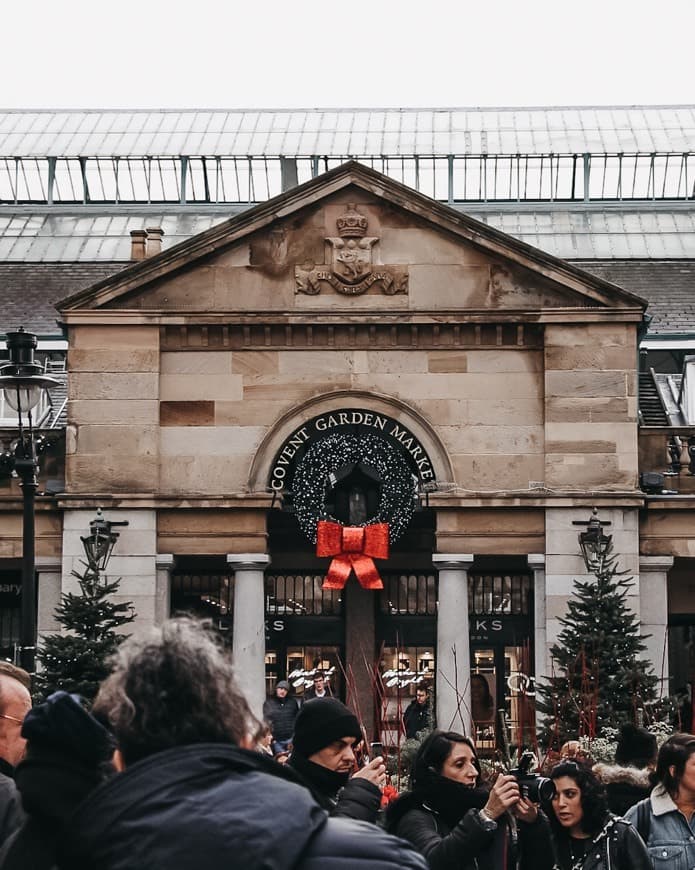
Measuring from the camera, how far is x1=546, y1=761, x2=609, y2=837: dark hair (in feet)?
31.5

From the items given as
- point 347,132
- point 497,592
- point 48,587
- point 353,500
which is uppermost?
point 347,132

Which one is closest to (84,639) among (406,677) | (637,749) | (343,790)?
(406,677)

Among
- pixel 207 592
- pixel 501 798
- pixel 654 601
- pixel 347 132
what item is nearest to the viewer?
pixel 501 798

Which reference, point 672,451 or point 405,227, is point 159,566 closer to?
point 405,227

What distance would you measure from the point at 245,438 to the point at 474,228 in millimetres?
5823

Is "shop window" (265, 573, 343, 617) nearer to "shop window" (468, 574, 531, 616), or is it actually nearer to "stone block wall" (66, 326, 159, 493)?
"shop window" (468, 574, 531, 616)

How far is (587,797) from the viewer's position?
9.66 meters

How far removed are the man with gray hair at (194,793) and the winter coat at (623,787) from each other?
763 centimetres

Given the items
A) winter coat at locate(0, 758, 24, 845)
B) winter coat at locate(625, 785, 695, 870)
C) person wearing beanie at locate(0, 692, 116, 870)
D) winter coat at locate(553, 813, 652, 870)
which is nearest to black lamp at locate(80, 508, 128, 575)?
winter coat at locate(625, 785, 695, 870)

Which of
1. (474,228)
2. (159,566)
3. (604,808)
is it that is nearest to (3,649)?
(159,566)

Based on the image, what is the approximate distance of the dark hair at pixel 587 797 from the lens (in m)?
9.59

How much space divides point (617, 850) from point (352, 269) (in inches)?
992

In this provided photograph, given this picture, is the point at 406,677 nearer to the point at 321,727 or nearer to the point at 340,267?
the point at 340,267

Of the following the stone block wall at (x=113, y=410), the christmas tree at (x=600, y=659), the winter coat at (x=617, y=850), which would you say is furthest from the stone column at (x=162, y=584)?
the winter coat at (x=617, y=850)
